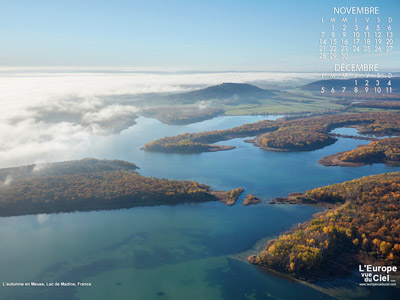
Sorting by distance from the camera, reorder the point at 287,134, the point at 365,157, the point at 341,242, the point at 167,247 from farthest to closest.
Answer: the point at 287,134 → the point at 365,157 → the point at 167,247 → the point at 341,242

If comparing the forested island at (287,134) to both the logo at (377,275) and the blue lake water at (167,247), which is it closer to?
the blue lake water at (167,247)

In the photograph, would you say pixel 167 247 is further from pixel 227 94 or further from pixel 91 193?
pixel 227 94

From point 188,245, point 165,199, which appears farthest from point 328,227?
point 165,199

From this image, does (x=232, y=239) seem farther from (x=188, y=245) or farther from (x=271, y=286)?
(x=271, y=286)

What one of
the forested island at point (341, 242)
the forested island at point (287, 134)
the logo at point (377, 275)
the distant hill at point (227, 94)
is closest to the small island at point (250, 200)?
the forested island at point (341, 242)

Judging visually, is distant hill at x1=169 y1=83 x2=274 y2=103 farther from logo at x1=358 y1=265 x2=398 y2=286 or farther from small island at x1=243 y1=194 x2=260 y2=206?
logo at x1=358 y1=265 x2=398 y2=286

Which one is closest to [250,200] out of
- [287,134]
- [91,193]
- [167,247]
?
[167,247]
